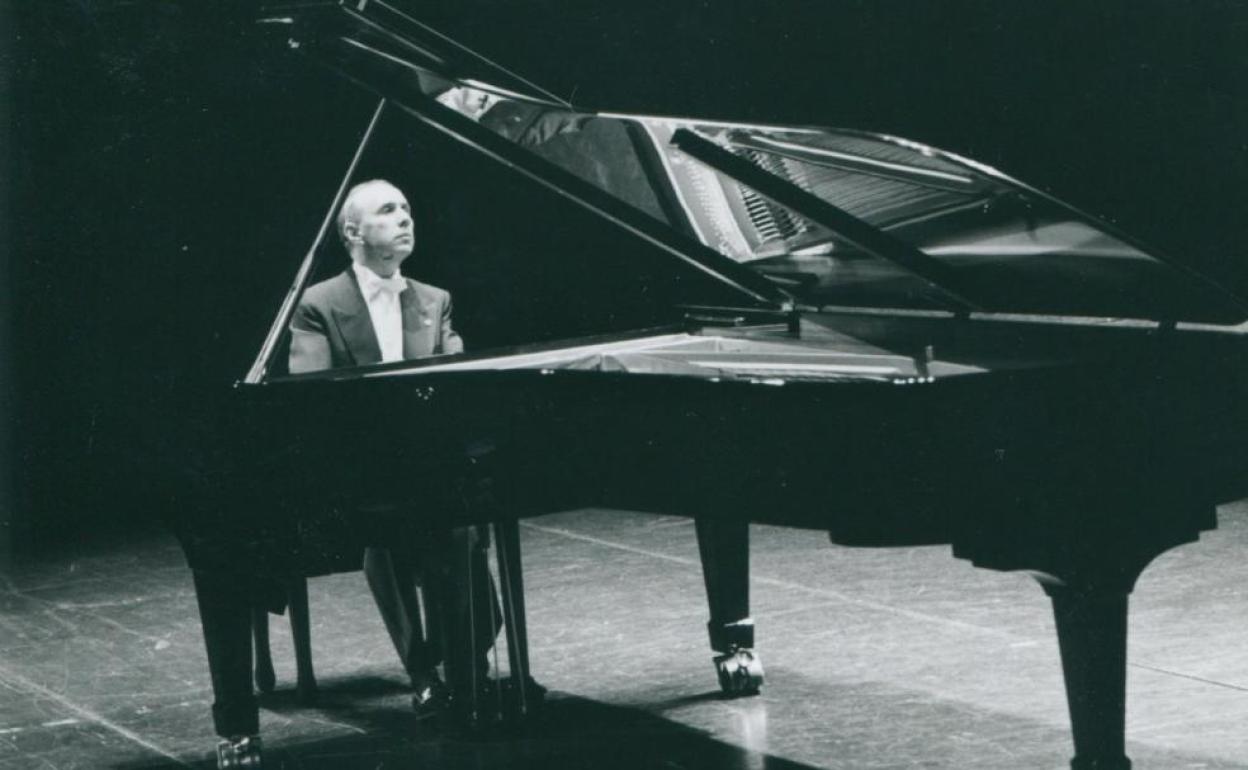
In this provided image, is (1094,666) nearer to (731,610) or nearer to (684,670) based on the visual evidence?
(731,610)

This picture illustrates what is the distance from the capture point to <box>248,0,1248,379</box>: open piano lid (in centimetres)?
365

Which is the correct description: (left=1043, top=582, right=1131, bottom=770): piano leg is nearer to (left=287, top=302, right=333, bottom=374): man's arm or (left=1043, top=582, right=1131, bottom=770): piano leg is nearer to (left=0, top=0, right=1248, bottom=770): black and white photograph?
(left=0, top=0, right=1248, bottom=770): black and white photograph

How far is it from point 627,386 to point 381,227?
1.17m

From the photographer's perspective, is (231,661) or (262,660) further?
(262,660)

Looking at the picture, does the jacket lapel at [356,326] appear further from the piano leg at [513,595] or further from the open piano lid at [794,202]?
the piano leg at [513,595]

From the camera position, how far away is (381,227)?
4.44 m

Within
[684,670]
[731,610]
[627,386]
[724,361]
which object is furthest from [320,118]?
[627,386]

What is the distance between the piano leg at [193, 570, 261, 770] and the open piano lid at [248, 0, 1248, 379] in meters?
0.46

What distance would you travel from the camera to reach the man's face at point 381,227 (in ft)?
14.5

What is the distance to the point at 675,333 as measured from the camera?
4449 millimetres

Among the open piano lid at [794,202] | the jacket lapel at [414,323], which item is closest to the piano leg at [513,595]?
the jacket lapel at [414,323]

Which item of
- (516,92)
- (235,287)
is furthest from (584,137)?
(235,287)

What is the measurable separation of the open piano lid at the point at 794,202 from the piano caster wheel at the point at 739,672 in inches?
30.7

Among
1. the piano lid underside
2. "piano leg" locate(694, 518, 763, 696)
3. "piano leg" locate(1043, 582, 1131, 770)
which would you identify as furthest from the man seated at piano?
"piano leg" locate(1043, 582, 1131, 770)
